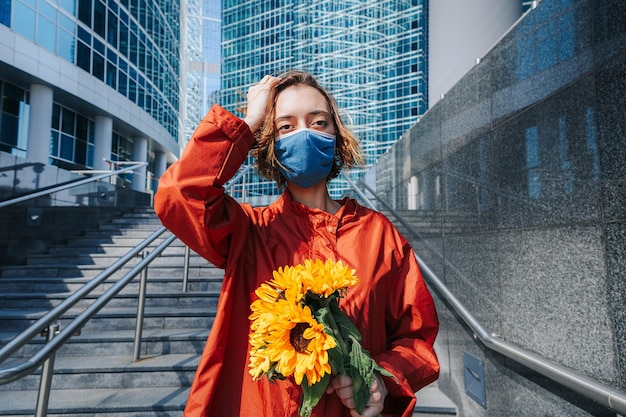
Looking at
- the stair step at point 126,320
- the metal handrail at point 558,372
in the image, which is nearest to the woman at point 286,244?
the metal handrail at point 558,372

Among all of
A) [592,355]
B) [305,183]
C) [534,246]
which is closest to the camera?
[305,183]

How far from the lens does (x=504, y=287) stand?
2.40m

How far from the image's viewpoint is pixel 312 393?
859 millimetres

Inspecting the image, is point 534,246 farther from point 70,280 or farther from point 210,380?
point 70,280

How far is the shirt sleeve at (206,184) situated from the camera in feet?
3.53

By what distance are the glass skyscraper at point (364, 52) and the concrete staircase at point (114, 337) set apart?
4047 centimetres

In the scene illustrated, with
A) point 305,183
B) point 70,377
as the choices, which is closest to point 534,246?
point 305,183

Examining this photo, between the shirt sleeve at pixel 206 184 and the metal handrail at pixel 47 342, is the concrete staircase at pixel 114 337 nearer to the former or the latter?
the metal handrail at pixel 47 342

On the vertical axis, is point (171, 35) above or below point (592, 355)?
above

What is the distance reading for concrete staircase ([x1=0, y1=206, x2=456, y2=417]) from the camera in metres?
3.04

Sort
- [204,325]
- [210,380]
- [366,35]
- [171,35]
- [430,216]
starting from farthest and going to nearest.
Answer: [366,35] < [171,35] < [204,325] < [430,216] < [210,380]

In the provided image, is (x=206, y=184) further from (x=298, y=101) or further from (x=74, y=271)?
(x=74, y=271)

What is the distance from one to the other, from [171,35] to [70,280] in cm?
2942

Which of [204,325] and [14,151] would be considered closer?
[204,325]
